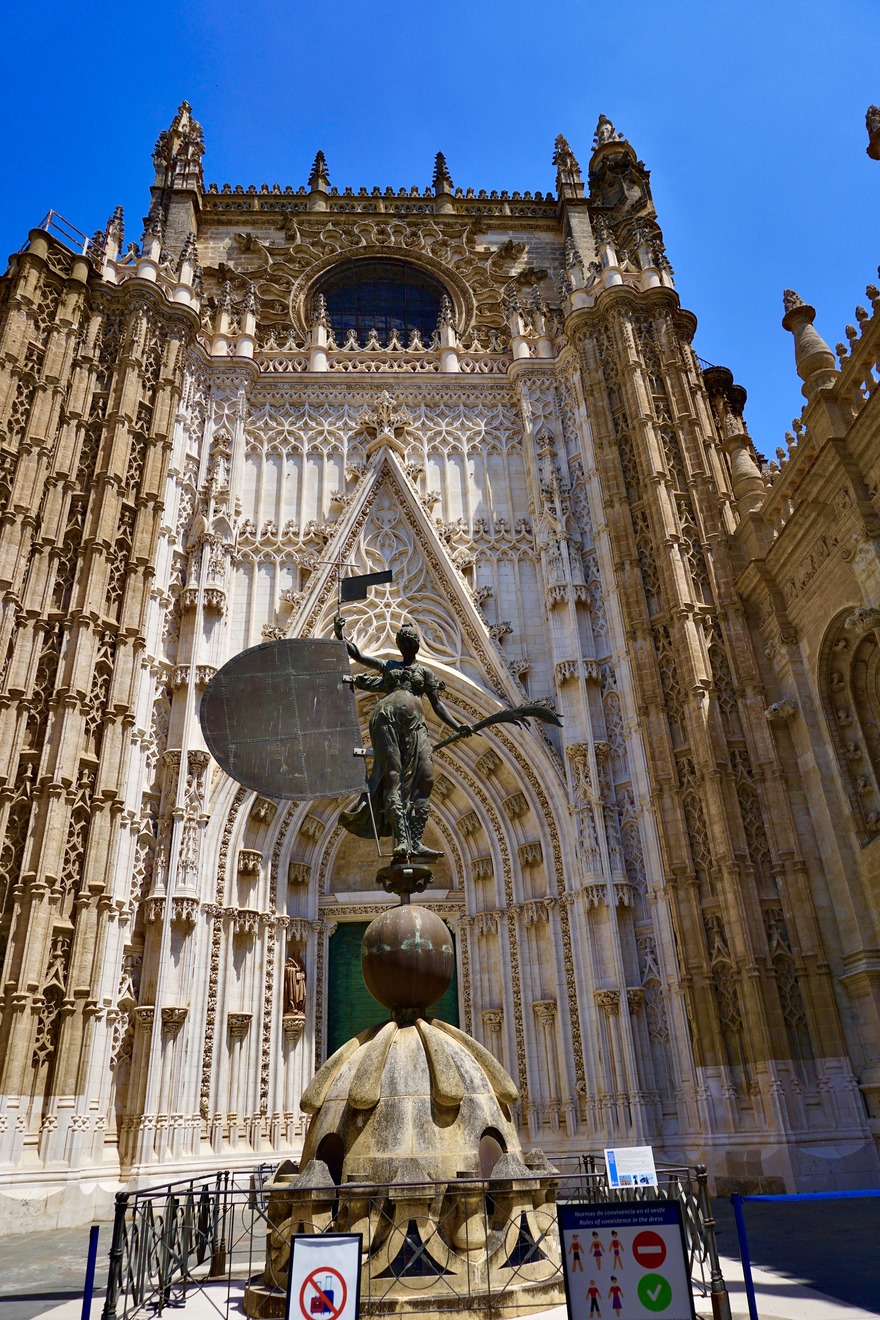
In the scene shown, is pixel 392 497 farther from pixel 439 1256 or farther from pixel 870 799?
pixel 439 1256

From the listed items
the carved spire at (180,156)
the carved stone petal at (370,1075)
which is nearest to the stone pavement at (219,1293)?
the carved stone petal at (370,1075)

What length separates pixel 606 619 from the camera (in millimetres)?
19094

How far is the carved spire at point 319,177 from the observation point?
28.1m

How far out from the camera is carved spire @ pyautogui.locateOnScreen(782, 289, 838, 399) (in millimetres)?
16391

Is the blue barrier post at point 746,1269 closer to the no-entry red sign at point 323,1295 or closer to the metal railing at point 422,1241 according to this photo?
the metal railing at point 422,1241

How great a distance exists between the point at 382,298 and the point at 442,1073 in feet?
78.2

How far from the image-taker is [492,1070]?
8.53 metres

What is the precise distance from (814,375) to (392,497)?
9.59m

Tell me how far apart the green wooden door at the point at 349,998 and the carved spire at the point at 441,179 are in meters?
22.8

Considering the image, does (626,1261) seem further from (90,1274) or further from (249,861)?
(249,861)

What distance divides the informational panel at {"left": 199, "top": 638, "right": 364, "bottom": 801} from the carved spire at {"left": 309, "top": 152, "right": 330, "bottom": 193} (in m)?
22.9

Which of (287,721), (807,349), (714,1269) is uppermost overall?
(807,349)

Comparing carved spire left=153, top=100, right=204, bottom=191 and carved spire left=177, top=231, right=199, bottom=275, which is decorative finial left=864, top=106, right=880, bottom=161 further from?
carved spire left=153, top=100, right=204, bottom=191

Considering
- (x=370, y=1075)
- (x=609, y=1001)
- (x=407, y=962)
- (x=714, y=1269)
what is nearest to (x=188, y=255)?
(x=609, y=1001)
